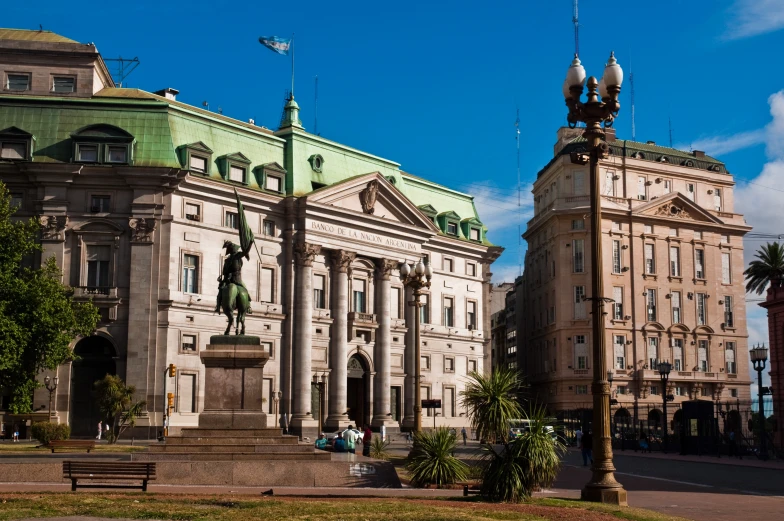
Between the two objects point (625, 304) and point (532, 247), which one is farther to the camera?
point (532, 247)

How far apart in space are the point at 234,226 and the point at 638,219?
43277mm

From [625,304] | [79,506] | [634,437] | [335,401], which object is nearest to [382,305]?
[335,401]

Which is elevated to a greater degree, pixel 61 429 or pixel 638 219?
pixel 638 219

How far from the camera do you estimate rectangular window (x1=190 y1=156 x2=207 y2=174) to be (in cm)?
6406

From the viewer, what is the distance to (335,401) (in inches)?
2763

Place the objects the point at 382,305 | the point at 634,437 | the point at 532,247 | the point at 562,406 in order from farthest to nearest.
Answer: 1. the point at 532,247
2. the point at 562,406
3. the point at 382,305
4. the point at 634,437

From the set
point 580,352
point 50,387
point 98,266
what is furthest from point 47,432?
point 580,352

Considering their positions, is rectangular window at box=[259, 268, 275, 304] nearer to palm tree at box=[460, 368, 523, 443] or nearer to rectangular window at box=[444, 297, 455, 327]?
rectangular window at box=[444, 297, 455, 327]

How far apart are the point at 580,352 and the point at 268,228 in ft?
118

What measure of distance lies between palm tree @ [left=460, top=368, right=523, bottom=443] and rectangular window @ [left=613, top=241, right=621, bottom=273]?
221ft

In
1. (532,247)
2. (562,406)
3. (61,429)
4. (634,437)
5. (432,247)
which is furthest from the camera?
(532,247)

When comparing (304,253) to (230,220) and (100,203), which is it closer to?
(230,220)

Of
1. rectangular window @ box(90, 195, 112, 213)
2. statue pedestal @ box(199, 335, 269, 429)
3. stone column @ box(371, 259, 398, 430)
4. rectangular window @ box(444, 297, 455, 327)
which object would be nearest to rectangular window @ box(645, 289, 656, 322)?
rectangular window @ box(444, 297, 455, 327)

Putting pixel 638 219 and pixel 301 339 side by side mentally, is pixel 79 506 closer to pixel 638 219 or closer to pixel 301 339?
pixel 301 339
